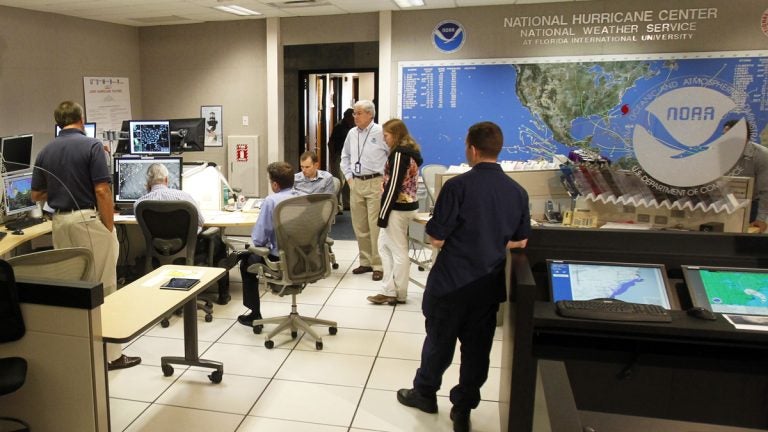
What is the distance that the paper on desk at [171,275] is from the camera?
9.74 feet

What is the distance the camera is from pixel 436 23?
6.40m

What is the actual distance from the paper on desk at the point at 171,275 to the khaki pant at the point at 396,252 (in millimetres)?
1571

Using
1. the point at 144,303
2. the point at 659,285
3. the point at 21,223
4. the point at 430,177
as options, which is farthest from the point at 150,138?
the point at 659,285

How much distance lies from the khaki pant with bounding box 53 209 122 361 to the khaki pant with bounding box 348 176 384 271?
2270 millimetres

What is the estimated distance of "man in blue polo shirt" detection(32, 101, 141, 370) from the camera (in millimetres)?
3512

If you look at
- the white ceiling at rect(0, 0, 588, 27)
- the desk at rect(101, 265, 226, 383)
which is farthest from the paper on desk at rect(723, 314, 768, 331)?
the white ceiling at rect(0, 0, 588, 27)

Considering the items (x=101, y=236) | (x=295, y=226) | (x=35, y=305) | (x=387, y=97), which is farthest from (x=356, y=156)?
(x=35, y=305)

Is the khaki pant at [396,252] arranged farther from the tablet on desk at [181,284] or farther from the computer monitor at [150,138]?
the computer monitor at [150,138]

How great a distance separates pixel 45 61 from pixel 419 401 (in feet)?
19.4

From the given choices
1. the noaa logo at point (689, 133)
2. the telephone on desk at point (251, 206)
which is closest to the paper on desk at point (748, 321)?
the noaa logo at point (689, 133)

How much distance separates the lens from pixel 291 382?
326cm

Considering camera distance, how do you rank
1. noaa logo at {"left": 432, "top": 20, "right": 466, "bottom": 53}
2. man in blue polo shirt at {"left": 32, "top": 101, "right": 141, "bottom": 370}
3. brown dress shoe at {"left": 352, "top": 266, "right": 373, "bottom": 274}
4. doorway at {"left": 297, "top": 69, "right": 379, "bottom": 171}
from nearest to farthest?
man in blue polo shirt at {"left": 32, "top": 101, "right": 141, "bottom": 370} → brown dress shoe at {"left": 352, "top": 266, "right": 373, "bottom": 274} → noaa logo at {"left": 432, "top": 20, "right": 466, "bottom": 53} → doorway at {"left": 297, "top": 69, "right": 379, "bottom": 171}

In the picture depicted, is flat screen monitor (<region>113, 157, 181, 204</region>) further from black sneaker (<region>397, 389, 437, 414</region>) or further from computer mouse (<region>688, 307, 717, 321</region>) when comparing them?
computer mouse (<region>688, 307, 717, 321</region>)

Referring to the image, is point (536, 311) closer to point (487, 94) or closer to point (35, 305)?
point (35, 305)
